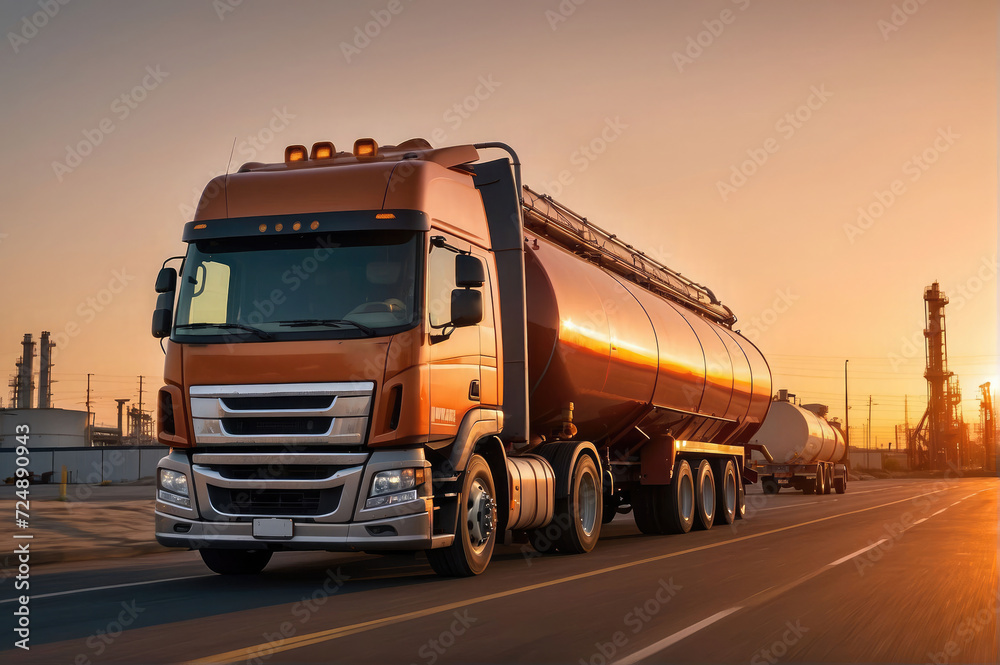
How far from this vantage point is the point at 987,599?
871 cm

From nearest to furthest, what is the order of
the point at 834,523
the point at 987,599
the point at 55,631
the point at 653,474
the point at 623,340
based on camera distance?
1. the point at 55,631
2. the point at 987,599
3. the point at 623,340
4. the point at 653,474
5. the point at 834,523

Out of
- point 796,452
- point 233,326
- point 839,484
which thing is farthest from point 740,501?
point 839,484

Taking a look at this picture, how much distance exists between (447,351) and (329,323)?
45.5 inches

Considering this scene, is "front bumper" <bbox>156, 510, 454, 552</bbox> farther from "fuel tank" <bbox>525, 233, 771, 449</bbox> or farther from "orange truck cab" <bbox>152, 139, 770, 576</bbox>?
"fuel tank" <bbox>525, 233, 771, 449</bbox>

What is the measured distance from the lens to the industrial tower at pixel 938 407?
297ft

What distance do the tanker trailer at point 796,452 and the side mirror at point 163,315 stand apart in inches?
1168

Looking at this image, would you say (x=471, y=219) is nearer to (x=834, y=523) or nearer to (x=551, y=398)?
(x=551, y=398)

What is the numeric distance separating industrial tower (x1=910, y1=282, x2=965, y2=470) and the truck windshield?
295ft

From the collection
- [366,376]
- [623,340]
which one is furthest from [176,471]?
[623,340]

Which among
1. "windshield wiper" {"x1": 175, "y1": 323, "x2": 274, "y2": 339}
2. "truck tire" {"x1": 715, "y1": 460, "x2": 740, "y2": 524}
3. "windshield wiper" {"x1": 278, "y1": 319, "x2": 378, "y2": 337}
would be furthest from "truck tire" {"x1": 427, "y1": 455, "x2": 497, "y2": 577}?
"truck tire" {"x1": 715, "y1": 460, "x2": 740, "y2": 524}

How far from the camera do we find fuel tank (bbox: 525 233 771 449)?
40.8ft

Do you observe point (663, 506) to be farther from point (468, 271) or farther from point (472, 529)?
point (468, 271)

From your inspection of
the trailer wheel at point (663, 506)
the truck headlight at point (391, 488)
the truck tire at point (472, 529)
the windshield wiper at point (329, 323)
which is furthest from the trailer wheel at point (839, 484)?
the windshield wiper at point (329, 323)

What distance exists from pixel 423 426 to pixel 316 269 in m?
1.76
